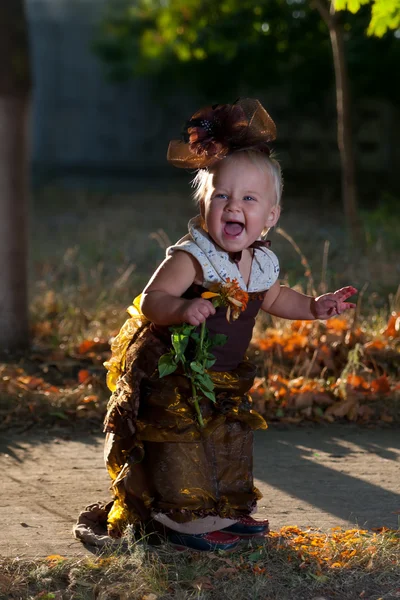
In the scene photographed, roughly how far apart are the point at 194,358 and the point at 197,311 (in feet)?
0.98

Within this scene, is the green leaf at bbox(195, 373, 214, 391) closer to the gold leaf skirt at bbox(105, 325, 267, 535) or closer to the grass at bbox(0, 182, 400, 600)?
the gold leaf skirt at bbox(105, 325, 267, 535)

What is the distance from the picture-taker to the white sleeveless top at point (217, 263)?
11.1ft

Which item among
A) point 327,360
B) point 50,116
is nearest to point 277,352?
point 327,360

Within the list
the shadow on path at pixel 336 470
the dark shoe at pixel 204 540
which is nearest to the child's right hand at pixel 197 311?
the dark shoe at pixel 204 540

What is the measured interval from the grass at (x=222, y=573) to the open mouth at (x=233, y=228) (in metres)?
1.12

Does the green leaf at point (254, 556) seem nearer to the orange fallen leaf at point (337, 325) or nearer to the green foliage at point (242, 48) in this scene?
the orange fallen leaf at point (337, 325)

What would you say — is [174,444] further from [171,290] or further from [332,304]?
[332,304]

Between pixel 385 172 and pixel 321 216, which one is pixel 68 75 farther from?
pixel 321 216

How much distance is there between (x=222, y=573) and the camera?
3221 mm

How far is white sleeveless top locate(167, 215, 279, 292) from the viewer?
338cm

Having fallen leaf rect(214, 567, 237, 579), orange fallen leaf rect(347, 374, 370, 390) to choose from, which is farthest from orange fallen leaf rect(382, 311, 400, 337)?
fallen leaf rect(214, 567, 237, 579)

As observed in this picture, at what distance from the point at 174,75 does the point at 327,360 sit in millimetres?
11149

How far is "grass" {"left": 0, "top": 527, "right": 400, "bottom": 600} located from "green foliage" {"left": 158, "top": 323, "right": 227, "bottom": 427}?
49 centimetres

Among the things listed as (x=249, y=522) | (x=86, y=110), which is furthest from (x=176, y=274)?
(x=86, y=110)
